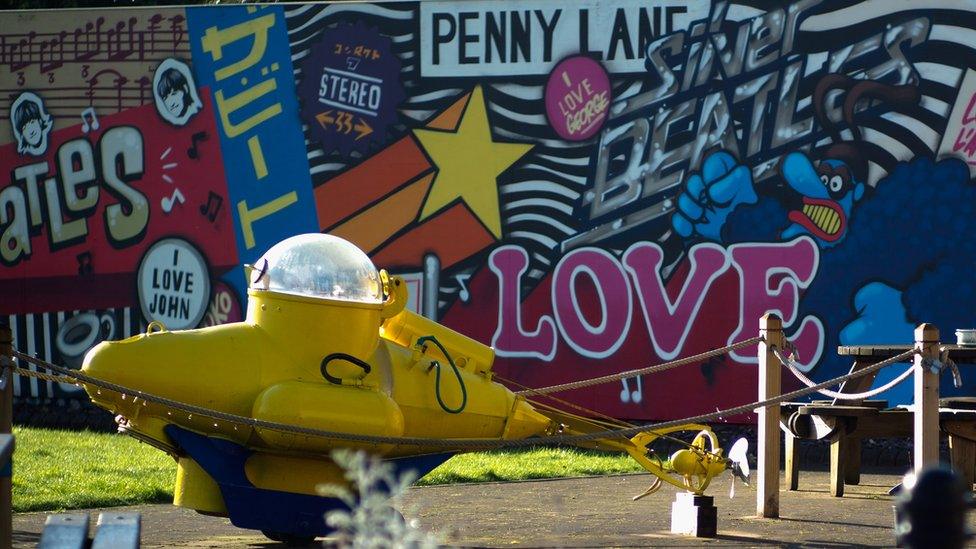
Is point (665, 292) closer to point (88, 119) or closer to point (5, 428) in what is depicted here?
point (88, 119)

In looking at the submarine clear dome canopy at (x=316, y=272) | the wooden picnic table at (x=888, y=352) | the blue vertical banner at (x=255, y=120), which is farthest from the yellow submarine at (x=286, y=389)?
the blue vertical banner at (x=255, y=120)

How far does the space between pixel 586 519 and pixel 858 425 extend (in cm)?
258

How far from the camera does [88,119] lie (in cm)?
1571

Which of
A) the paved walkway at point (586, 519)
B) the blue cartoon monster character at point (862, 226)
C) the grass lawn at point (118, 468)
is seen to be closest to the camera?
the paved walkway at point (586, 519)

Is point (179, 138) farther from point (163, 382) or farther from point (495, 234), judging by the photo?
point (163, 382)

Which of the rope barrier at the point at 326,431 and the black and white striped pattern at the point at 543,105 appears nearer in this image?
the rope barrier at the point at 326,431

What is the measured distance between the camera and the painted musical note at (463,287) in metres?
14.8

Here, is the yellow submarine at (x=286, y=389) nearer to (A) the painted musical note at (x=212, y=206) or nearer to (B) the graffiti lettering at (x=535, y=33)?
(B) the graffiti lettering at (x=535, y=33)

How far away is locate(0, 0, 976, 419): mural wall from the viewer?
14.0m

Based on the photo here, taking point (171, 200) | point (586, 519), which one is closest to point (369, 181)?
point (171, 200)

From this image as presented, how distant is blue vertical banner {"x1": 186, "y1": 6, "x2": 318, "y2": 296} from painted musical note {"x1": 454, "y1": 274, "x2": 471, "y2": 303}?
1.71 metres

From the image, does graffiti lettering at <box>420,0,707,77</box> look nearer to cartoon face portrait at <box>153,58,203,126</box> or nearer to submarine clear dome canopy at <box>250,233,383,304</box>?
cartoon face portrait at <box>153,58,203,126</box>

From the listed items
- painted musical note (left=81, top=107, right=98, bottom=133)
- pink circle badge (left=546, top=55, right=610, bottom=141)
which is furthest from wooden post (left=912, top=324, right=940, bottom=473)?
painted musical note (left=81, top=107, right=98, bottom=133)

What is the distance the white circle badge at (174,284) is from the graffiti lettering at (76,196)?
0.38 metres
